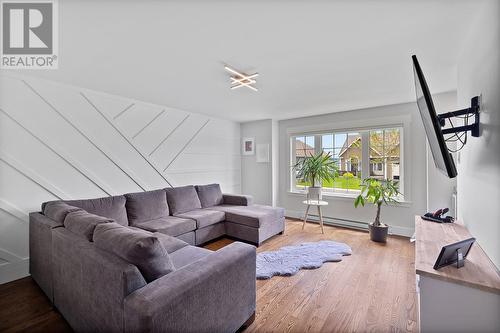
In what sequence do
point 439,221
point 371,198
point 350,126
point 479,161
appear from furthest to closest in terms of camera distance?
point 350,126, point 371,198, point 439,221, point 479,161

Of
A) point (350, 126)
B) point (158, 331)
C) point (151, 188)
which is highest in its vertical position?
point (350, 126)

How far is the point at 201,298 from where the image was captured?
4.24 ft

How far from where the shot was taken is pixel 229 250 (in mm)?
1664

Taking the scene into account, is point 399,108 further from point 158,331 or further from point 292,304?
point 158,331

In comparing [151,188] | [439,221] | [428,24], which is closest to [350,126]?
[439,221]

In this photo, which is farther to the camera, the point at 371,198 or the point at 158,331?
the point at 371,198

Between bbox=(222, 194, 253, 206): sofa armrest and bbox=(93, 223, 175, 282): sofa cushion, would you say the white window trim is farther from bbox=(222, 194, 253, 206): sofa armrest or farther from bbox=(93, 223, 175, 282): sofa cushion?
bbox=(93, 223, 175, 282): sofa cushion

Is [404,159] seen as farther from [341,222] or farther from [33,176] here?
[33,176]

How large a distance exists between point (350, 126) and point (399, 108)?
0.82 metres

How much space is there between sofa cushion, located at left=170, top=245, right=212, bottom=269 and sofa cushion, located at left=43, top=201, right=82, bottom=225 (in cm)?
102

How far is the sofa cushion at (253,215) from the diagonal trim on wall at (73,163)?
71.9 inches

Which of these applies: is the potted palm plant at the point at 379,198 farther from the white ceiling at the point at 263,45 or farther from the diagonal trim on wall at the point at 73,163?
the diagonal trim on wall at the point at 73,163

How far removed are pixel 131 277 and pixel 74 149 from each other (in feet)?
8.27

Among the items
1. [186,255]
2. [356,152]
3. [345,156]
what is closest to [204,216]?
[186,255]
